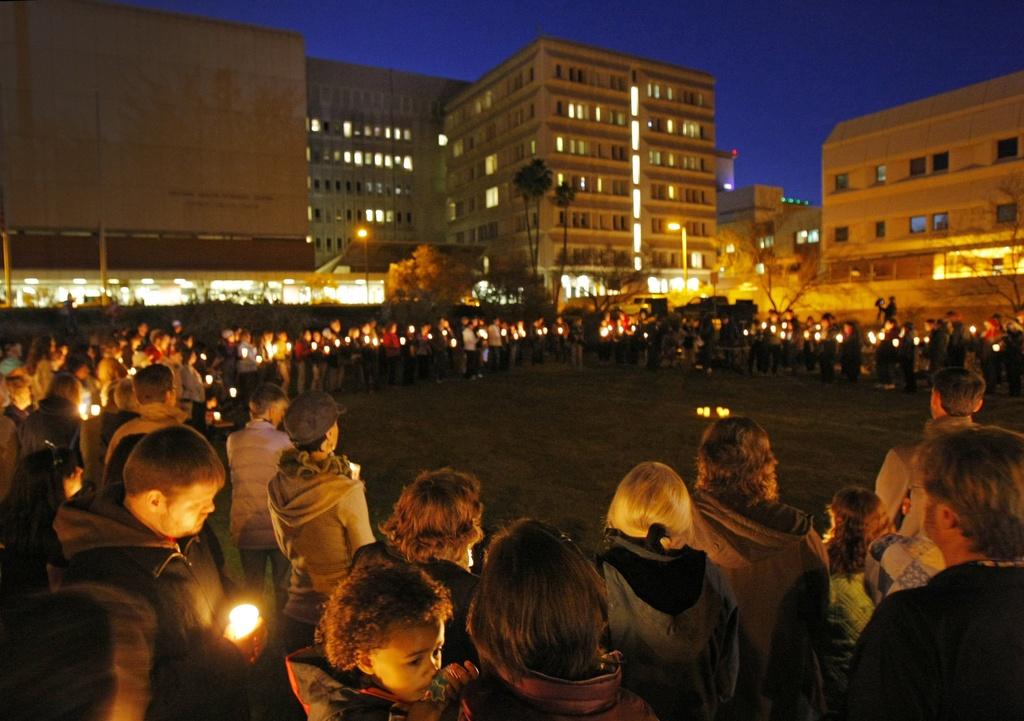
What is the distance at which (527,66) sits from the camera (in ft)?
242

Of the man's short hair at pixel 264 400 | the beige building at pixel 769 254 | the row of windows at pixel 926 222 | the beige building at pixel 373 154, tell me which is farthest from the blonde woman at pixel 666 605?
the beige building at pixel 373 154

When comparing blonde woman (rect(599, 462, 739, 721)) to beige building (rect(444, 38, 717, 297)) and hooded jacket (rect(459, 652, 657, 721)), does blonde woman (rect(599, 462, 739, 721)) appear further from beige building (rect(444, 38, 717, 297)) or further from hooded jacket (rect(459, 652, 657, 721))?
beige building (rect(444, 38, 717, 297))

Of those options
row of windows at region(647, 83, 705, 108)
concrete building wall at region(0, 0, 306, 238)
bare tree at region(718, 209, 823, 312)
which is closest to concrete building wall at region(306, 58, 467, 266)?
row of windows at region(647, 83, 705, 108)

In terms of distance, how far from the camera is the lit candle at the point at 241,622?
2.44 metres

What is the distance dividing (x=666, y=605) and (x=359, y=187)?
9806 centimetres

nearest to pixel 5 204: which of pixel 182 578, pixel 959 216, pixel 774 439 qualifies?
pixel 774 439

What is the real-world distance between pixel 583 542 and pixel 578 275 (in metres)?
59.9

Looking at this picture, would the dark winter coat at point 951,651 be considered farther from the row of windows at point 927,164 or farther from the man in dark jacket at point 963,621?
the row of windows at point 927,164

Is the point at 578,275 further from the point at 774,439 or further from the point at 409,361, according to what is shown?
the point at 774,439

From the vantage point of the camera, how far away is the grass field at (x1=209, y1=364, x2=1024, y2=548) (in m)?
8.76

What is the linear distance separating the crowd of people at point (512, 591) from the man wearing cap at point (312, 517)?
12 mm

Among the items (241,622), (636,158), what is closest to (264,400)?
(241,622)

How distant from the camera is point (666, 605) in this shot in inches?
101

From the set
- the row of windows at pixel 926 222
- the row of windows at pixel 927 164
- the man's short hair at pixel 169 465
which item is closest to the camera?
the man's short hair at pixel 169 465
